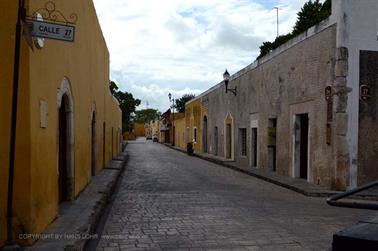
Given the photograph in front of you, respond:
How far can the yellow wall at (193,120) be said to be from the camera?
37.3m

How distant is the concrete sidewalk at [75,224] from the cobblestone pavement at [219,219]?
0.31 metres

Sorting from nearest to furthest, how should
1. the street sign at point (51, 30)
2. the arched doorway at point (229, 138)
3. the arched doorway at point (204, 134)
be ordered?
the street sign at point (51, 30) < the arched doorway at point (229, 138) < the arched doorway at point (204, 134)

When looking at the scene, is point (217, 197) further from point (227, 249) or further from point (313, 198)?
point (227, 249)

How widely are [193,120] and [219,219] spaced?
104 feet

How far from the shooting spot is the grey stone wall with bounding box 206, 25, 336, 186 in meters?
13.2

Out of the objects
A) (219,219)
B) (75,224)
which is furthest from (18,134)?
(219,219)

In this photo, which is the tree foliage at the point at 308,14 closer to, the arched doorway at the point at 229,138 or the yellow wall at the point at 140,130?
the arched doorway at the point at 229,138

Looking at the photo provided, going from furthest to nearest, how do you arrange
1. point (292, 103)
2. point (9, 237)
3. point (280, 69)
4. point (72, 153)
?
point (280, 69)
point (292, 103)
point (72, 153)
point (9, 237)

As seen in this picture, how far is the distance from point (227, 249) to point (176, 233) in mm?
1242

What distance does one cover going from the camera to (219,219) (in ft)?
27.7

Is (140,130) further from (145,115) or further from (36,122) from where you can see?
(36,122)

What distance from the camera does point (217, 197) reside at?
37.7 feet

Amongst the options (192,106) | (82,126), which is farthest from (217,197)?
(192,106)

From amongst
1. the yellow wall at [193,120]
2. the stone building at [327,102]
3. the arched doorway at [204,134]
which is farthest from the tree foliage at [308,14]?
the stone building at [327,102]
